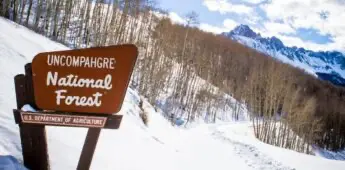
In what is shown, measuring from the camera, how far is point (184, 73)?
60.8 meters

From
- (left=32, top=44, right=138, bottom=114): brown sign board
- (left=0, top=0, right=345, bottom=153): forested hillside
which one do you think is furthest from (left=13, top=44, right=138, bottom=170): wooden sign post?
(left=0, top=0, right=345, bottom=153): forested hillside

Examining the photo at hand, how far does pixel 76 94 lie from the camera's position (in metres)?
3.58

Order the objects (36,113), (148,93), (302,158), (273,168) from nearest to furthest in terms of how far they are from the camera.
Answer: (36,113)
(273,168)
(302,158)
(148,93)

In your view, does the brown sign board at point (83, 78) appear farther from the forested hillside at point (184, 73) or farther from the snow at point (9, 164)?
the forested hillside at point (184, 73)

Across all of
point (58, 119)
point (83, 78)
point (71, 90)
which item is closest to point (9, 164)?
point (58, 119)

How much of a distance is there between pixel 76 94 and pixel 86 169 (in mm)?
872

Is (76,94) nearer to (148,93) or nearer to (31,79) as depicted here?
(31,79)

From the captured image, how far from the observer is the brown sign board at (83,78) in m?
3.52

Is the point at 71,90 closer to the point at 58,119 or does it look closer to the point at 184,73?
the point at 58,119

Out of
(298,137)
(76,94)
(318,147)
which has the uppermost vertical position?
(76,94)

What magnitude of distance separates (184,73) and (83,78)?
57.3 metres

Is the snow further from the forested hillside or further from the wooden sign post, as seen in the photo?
the forested hillside

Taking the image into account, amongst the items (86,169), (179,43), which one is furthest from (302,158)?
(179,43)

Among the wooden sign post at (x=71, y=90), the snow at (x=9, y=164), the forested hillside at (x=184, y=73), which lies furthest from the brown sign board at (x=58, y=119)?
the forested hillside at (x=184, y=73)
